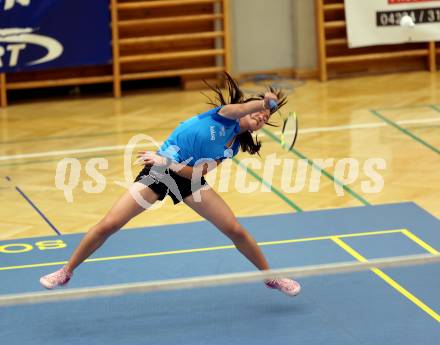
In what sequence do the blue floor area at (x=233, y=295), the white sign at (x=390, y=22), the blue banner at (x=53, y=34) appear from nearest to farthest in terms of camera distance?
the blue floor area at (x=233, y=295) → the blue banner at (x=53, y=34) → the white sign at (x=390, y=22)

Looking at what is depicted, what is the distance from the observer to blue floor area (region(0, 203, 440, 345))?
6066mm

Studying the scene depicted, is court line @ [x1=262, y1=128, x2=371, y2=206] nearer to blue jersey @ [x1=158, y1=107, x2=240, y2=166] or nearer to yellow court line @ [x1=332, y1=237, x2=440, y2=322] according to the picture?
yellow court line @ [x1=332, y1=237, x2=440, y2=322]

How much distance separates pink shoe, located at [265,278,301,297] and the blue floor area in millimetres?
79

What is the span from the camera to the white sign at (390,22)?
13.2m

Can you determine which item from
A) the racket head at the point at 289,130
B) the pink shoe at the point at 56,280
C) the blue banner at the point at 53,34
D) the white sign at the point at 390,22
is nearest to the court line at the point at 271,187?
the racket head at the point at 289,130

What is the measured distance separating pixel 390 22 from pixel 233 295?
7.55 m

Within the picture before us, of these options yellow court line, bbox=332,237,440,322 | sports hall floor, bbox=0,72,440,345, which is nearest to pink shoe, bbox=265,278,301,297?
sports hall floor, bbox=0,72,440,345

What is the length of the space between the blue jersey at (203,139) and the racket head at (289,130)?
0.31 meters

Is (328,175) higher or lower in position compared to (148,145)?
lower

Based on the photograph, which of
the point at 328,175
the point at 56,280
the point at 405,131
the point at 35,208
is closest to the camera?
the point at 56,280

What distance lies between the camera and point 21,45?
12.3 m

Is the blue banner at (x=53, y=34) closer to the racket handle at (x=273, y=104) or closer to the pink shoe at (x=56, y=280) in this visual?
the pink shoe at (x=56, y=280)

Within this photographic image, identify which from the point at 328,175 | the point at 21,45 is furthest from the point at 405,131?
the point at 21,45

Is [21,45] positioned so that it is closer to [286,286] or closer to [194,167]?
[194,167]
